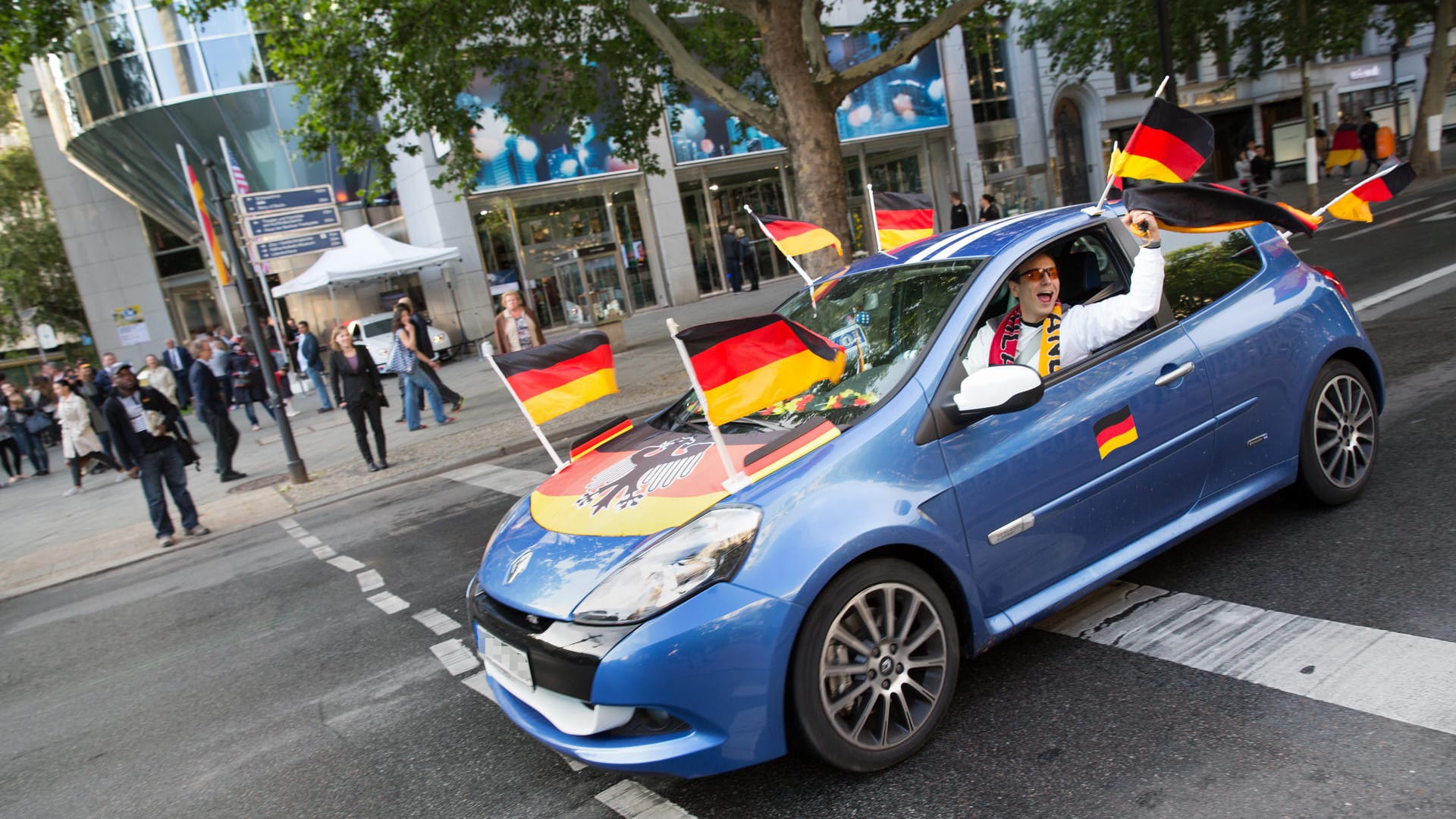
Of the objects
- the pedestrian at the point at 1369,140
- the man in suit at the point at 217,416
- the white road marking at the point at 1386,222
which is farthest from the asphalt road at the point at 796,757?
the pedestrian at the point at 1369,140

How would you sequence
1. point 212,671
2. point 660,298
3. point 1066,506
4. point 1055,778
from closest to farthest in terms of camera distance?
1. point 1055,778
2. point 1066,506
3. point 212,671
4. point 660,298

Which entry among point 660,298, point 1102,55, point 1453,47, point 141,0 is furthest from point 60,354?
point 1453,47

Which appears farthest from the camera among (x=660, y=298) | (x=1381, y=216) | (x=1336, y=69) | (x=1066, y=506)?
(x=1336, y=69)

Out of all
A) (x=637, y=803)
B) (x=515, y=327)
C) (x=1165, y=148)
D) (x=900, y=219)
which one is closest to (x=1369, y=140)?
(x=515, y=327)

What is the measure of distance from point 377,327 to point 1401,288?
72.8 ft

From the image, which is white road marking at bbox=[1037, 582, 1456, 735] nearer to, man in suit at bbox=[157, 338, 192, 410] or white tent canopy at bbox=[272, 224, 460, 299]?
man in suit at bbox=[157, 338, 192, 410]

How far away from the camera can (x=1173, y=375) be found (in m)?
3.64

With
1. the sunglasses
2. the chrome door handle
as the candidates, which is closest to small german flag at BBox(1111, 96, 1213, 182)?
the sunglasses

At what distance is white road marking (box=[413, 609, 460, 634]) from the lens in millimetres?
5230

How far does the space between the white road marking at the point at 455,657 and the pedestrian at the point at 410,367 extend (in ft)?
28.7

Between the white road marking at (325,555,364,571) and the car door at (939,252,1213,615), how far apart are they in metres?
5.42

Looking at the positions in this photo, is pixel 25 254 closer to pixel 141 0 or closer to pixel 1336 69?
pixel 141 0

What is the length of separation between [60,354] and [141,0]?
22897 millimetres

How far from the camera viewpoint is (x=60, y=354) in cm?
4103
